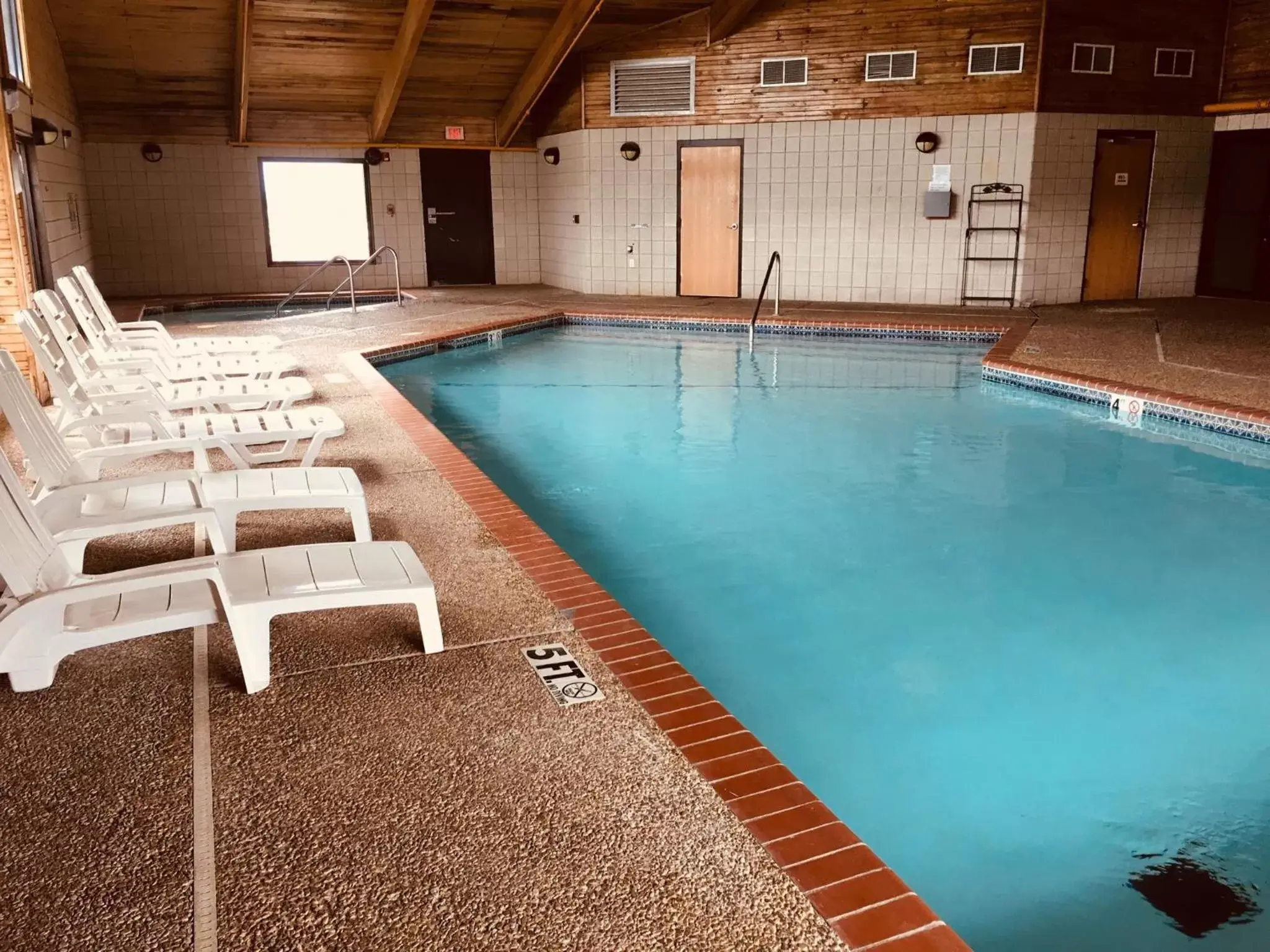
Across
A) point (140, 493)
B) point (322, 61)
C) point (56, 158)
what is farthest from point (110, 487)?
point (322, 61)

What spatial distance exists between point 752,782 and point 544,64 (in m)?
10.9

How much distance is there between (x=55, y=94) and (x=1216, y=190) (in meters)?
12.6

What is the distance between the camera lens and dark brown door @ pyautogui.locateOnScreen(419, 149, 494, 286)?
13.5 metres

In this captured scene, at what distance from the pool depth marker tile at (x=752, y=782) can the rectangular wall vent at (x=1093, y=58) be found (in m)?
9.50

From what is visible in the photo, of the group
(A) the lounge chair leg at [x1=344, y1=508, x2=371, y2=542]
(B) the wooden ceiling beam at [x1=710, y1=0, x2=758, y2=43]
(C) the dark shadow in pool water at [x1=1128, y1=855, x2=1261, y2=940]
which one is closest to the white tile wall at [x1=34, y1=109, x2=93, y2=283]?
(A) the lounge chair leg at [x1=344, y1=508, x2=371, y2=542]

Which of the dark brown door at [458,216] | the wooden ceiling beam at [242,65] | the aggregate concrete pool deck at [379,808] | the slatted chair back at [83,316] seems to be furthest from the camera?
the dark brown door at [458,216]

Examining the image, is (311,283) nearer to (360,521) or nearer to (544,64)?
(544,64)

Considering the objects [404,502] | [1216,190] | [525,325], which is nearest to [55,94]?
[525,325]

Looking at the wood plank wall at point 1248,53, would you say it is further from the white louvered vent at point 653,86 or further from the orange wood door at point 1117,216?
the white louvered vent at point 653,86

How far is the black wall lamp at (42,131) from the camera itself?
25.5ft

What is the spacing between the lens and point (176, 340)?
258 inches

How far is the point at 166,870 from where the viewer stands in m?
1.79

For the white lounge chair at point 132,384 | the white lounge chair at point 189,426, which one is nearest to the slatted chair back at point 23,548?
the white lounge chair at point 189,426

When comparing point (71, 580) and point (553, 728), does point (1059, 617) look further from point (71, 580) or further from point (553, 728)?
point (71, 580)
